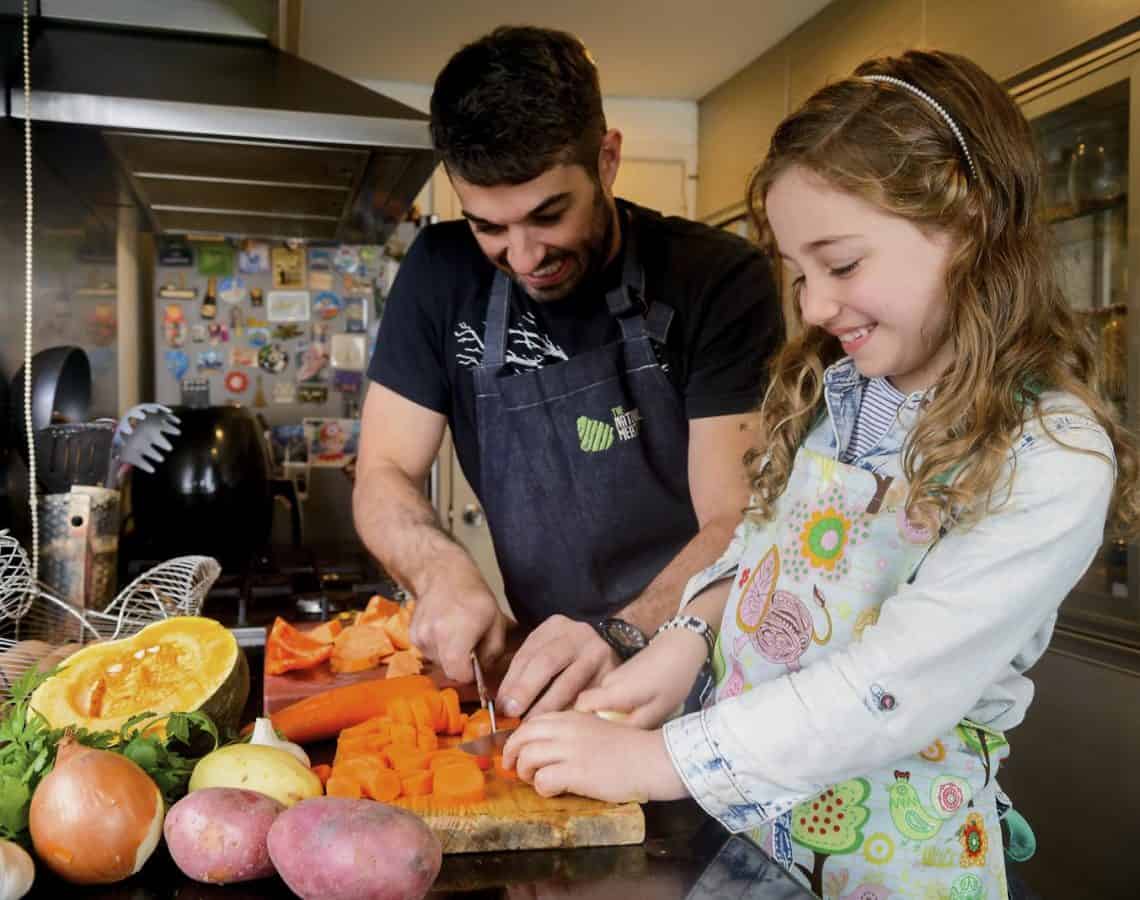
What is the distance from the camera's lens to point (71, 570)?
5.24ft

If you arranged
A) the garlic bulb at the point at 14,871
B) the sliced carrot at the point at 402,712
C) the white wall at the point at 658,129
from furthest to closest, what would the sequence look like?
the white wall at the point at 658,129
the sliced carrot at the point at 402,712
the garlic bulb at the point at 14,871

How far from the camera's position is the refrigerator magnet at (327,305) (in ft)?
12.1

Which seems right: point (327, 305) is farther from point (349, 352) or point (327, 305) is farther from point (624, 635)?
point (624, 635)

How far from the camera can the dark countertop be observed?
74 cm

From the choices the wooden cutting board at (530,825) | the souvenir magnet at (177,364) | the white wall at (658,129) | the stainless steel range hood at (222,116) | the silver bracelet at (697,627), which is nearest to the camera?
the wooden cutting board at (530,825)

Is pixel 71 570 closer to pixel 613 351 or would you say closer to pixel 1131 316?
pixel 613 351

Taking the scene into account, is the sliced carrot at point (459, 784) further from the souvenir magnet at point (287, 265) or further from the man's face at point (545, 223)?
the souvenir magnet at point (287, 265)

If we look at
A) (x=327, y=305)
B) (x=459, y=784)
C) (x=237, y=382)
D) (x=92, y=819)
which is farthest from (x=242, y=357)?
(x=92, y=819)

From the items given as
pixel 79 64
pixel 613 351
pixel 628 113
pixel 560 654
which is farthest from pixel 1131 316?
pixel 628 113

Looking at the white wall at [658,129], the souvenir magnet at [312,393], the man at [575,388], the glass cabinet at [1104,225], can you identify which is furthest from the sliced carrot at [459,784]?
the white wall at [658,129]

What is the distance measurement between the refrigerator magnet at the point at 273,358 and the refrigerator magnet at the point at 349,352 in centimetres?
17

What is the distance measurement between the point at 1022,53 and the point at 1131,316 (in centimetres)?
71

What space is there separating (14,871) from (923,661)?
0.69m

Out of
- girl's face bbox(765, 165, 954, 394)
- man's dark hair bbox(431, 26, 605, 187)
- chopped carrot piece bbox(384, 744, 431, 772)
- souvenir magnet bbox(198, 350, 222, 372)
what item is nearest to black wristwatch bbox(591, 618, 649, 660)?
chopped carrot piece bbox(384, 744, 431, 772)
